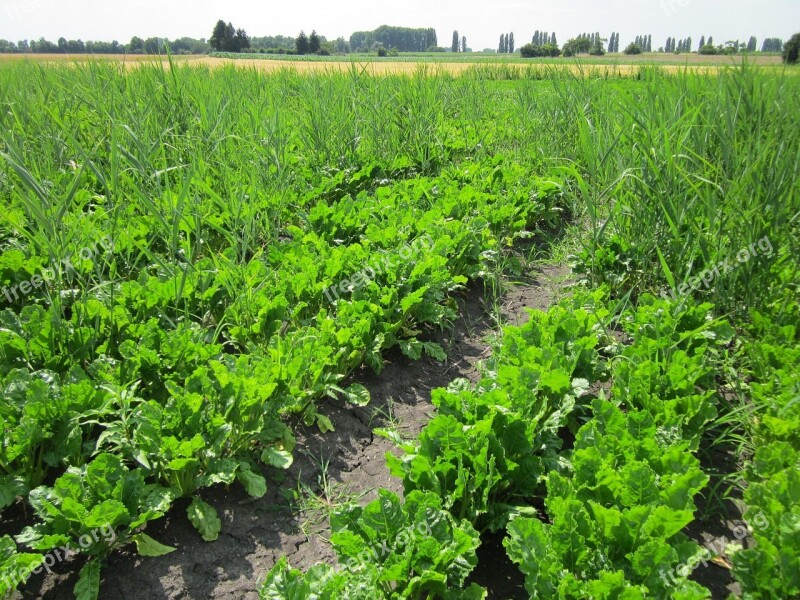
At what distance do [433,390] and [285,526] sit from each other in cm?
77

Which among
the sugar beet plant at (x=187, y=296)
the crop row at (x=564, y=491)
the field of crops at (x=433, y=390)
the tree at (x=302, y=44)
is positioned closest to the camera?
the crop row at (x=564, y=491)

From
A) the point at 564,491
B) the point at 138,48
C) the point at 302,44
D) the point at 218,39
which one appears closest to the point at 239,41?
the point at 218,39

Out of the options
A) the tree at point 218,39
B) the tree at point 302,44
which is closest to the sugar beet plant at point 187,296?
the tree at point 218,39

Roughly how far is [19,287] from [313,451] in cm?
198

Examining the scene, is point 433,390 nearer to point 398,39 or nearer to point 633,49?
point 633,49

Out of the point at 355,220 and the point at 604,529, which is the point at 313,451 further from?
the point at 355,220

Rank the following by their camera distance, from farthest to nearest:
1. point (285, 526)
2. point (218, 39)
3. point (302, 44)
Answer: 1. point (302, 44)
2. point (218, 39)
3. point (285, 526)

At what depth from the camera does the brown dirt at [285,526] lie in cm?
179

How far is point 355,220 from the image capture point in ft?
12.9

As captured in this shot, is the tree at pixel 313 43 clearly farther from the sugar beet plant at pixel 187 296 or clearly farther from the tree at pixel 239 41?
the sugar beet plant at pixel 187 296

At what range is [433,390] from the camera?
2.10m

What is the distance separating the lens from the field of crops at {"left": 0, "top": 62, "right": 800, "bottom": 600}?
1.65 m

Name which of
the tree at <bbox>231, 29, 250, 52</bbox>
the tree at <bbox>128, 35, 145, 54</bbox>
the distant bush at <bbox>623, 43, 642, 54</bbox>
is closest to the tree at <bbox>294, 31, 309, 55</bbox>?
the tree at <bbox>231, 29, 250, 52</bbox>

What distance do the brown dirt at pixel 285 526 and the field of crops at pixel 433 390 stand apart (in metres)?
0.03
